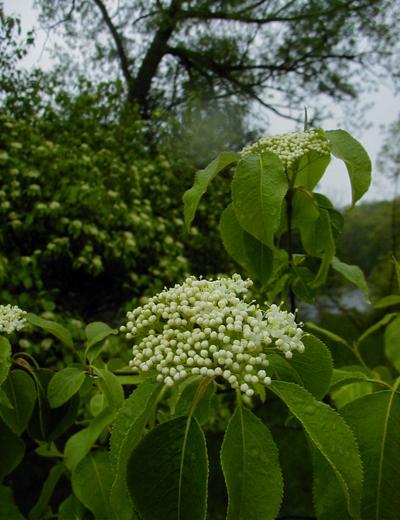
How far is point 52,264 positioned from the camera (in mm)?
3352

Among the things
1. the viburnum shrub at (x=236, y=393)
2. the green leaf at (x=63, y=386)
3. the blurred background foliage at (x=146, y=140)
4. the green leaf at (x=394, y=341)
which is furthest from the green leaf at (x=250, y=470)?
the blurred background foliage at (x=146, y=140)

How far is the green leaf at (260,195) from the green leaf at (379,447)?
0.72 feet

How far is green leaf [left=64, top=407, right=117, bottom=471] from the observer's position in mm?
676

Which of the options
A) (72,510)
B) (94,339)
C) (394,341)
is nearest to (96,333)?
(94,339)

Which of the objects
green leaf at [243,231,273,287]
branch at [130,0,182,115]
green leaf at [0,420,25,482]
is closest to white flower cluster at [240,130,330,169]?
green leaf at [243,231,273,287]

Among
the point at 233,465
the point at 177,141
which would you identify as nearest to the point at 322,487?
the point at 233,465

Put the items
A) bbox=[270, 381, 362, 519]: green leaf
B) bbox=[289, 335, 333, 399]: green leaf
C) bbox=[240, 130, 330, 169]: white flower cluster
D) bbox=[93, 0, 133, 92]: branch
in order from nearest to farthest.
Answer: bbox=[270, 381, 362, 519]: green leaf < bbox=[289, 335, 333, 399]: green leaf < bbox=[240, 130, 330, 169]: white flower cluster < bbox=[93, 0, 133, 92]: branch

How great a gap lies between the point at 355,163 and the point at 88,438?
1.60ft

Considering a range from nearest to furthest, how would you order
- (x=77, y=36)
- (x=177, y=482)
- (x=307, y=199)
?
(x=177, y=482) < (x=307, y=199) < (x=77, y=36)

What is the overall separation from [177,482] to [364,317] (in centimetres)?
325

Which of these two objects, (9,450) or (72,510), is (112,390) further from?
(72,510)

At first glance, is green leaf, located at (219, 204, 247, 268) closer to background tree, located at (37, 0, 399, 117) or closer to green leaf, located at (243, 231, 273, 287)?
green leaf, located at (243, 231, 273, 287)

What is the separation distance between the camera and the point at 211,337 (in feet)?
1.60

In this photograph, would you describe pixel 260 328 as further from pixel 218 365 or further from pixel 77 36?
pixel 77 36
